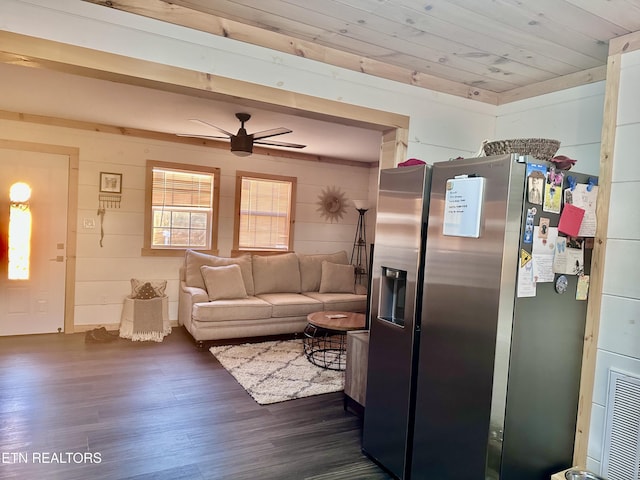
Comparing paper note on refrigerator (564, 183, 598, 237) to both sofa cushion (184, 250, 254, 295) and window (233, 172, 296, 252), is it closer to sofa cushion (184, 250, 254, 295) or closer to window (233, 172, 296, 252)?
sofa cushion (184, 250, 254, 295)

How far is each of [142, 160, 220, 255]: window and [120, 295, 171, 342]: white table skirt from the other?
0.67 meters

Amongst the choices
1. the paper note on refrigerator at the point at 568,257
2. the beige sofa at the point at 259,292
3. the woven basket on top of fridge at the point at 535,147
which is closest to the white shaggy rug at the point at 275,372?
the beige sofa at the point at 259,292

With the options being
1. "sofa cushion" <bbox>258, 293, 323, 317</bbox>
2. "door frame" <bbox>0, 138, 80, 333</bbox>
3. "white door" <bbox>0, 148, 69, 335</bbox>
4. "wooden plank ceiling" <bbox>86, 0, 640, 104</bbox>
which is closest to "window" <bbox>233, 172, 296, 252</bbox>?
"sofa cushion" <bbox>258, 293, 323, 317</bbox>

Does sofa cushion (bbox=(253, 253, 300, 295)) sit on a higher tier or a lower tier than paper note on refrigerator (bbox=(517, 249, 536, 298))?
lower

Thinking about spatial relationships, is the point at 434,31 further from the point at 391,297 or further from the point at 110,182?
the point at 110,182

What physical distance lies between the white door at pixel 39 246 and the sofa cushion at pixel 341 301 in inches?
119

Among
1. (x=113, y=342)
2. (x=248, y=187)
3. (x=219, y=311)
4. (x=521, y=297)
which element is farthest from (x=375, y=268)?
(x=248, y=187)

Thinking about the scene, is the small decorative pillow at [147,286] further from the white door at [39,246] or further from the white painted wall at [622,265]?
the white painted wall at [622,265]

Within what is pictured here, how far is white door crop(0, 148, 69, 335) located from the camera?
4.64m

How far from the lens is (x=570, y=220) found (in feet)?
6.57

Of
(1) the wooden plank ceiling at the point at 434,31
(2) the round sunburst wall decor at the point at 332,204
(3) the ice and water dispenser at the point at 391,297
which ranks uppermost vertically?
(1) the wooden plank ceiling at the point at 434,31

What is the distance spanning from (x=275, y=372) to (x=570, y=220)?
284cm

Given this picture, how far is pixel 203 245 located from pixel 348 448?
3.74m

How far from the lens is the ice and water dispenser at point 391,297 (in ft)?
7.93
